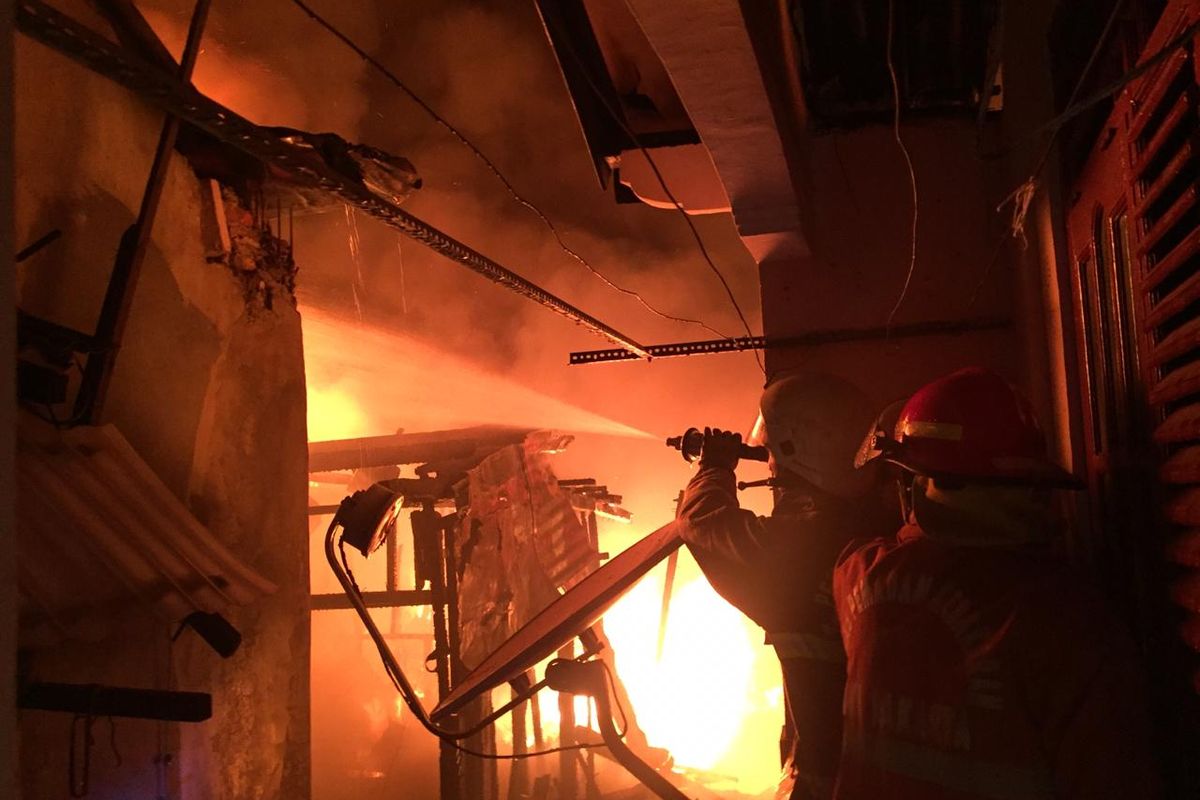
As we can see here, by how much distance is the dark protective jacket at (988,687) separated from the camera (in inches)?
74.4

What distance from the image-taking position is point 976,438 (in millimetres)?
2328

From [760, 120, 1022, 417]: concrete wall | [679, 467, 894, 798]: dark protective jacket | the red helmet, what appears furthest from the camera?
[760, 120, 1022, 417]: concrete wall

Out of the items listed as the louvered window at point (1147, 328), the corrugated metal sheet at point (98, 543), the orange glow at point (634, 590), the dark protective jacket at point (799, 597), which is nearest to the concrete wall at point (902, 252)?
the louvered window at point (1147, 328)

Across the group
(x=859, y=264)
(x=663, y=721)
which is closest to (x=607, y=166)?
(x=859, y=264)

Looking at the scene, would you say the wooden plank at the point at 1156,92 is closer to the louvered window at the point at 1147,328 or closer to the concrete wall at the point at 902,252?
the louvered window at the point at 1147,328

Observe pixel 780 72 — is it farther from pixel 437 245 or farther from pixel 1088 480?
pixel 1088 480

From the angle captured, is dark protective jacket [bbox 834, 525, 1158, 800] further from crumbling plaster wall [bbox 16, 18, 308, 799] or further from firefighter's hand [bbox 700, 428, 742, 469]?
crumbling plaster wall [bbox 16, 18, 308, 799]

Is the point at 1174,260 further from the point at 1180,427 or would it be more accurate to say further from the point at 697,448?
the point at 697,448

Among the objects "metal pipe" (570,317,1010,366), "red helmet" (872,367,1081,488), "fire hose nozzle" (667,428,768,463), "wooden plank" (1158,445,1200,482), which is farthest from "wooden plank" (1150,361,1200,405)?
"metal pipe" (570,317,1010,366)

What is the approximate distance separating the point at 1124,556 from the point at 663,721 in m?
10.9

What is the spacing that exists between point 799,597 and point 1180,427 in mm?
1513

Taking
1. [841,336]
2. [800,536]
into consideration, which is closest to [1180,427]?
[800,536]

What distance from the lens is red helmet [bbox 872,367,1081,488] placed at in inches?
→ 89.4

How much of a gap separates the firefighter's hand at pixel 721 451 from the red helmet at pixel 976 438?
1.21 meters
